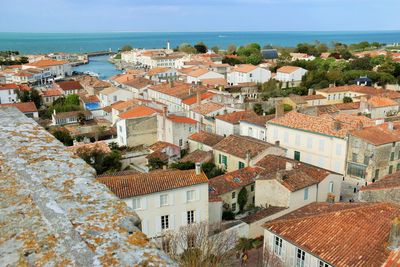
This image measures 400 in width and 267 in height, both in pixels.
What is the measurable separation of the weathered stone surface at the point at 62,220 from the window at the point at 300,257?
572 inches

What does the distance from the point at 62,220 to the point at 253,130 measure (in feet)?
126

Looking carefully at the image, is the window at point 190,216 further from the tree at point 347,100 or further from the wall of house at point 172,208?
the tree at point 347,100

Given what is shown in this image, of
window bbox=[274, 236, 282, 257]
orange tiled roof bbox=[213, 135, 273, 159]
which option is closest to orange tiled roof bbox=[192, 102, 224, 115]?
orange tiled roof bbox=[213, 135, 273, 159]

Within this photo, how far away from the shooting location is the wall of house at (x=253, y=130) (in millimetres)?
39753

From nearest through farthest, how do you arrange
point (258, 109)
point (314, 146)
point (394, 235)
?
point (394, 235) < point (314, 146) < point (258, 109)

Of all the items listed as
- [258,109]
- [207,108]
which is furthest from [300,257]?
[258,109]

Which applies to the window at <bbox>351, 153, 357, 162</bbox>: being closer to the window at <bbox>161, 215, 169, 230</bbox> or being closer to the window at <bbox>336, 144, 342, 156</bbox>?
the window at <bbox>336, 144, 342, 156</bbox>

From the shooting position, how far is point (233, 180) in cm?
2714

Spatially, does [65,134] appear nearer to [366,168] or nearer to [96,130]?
[96,130]

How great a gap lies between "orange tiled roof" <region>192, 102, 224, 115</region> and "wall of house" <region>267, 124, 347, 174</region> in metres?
10.1

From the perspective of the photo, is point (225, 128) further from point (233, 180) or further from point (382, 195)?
point (382, 195)

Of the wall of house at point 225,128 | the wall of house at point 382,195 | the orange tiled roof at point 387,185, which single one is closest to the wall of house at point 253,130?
the wall of house at point 225,128

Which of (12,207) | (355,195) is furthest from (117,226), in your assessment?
(355,195)

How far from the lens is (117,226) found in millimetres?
2906
